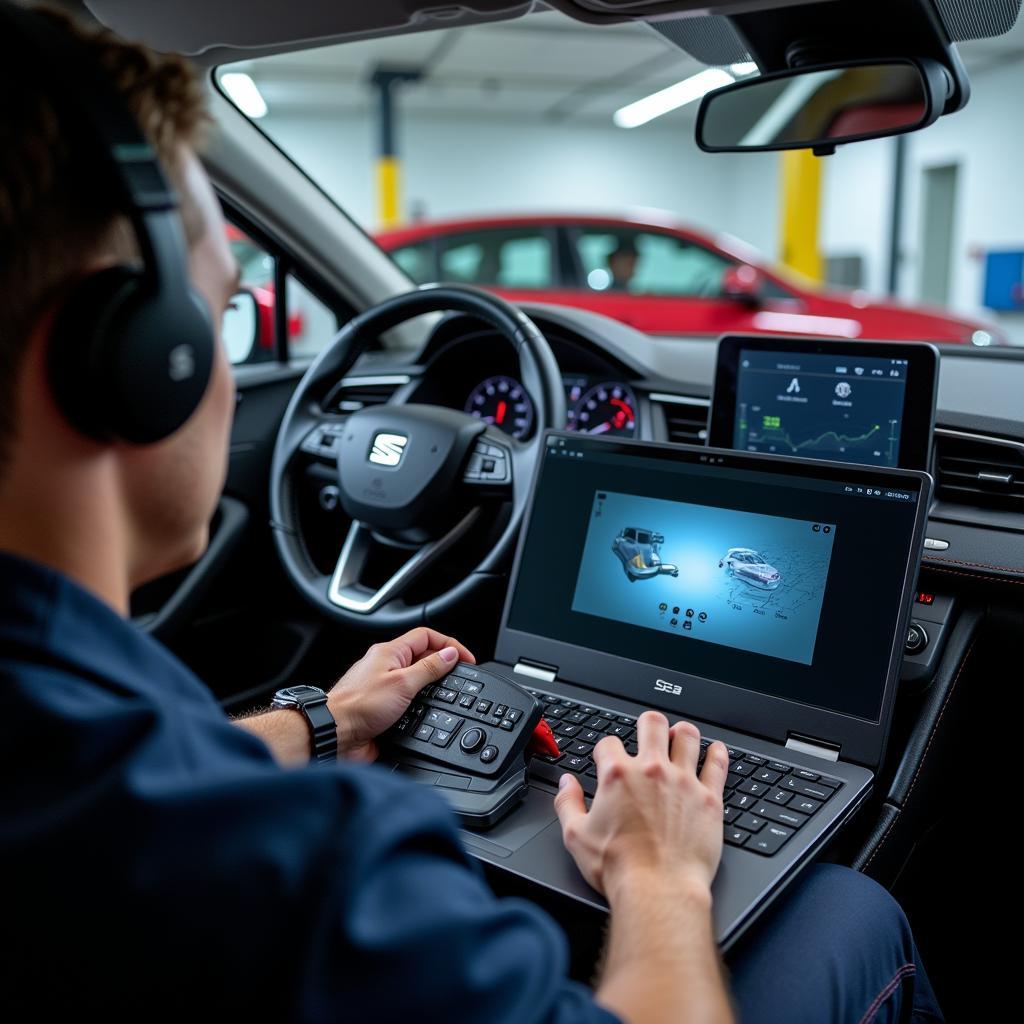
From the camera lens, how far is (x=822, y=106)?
1.65 meters

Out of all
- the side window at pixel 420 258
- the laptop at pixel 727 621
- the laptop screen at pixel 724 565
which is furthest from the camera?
the side window at pixel 420 258

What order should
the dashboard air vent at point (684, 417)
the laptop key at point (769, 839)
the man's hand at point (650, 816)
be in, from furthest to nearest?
the dashboard air vent at point (684, 417) < the laptop key at point (769, 839) < the man's hand at point (650, 816)

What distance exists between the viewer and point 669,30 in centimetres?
164

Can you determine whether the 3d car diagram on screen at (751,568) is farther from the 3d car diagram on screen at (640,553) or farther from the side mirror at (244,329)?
the side mirror at (244,329)

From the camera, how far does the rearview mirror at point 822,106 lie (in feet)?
4.99

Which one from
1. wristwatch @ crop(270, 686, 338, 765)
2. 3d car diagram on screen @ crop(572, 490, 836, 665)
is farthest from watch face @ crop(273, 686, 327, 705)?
3d car diagram on screen @ crop(572, 490, 836, 665)

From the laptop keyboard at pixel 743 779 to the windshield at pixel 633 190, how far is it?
3271 millimetres

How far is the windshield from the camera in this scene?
6.02m

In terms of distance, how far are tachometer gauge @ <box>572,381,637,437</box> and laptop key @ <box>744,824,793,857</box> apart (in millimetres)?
1041

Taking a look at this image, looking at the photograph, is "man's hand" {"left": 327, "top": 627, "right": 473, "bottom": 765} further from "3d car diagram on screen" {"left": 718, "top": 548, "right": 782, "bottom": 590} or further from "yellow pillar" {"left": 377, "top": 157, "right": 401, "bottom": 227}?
"yellow pillar" {"left": 377, "top": 157, "right": 401, "bottom": 227}

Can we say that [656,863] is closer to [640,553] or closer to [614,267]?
[640,553]

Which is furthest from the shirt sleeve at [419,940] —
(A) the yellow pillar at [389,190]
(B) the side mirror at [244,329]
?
(A) the yellow pillar at [389,190]

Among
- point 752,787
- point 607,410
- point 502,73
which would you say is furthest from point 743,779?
point 502,73

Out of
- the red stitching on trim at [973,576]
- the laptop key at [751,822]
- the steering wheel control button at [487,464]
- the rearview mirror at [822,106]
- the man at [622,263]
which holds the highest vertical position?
the man at [622,263]
